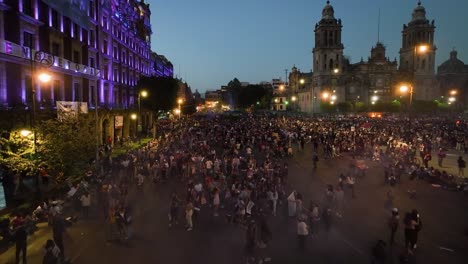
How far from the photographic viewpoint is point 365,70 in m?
110

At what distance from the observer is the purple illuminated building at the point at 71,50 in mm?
21344

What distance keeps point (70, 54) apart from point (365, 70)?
98149 millimetres

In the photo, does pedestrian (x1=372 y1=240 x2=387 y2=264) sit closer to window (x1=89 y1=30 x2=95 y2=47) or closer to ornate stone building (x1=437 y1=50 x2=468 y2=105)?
window (x1=89 y1=30 x2=95 y2=47)

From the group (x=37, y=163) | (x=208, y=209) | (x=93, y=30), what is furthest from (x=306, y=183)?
(x=93, y=30)

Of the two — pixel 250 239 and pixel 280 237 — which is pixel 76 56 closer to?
pixel 280 237

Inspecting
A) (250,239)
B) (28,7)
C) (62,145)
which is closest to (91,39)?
(28,7)

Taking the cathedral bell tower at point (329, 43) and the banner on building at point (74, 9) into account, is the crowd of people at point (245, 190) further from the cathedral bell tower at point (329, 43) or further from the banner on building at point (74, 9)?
the cathedral bell tower at point (329, 43)

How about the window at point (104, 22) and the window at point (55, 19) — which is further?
the window at point (104, 22)

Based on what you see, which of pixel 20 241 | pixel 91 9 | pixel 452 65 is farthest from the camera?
pixel 452 65

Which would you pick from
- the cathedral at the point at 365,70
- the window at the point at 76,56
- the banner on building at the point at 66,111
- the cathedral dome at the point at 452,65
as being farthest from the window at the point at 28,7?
the cathedral dome at the point at 452,65

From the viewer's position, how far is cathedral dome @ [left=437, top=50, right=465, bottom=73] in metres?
147

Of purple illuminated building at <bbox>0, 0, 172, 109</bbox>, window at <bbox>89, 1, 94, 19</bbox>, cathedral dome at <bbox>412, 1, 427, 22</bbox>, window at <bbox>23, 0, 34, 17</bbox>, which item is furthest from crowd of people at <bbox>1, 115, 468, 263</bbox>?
cathedral dome at <bbox>412, 1, 427, 22</bbox>

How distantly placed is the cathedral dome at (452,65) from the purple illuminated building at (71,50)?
14242 centimetres

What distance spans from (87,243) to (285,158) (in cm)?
2013
